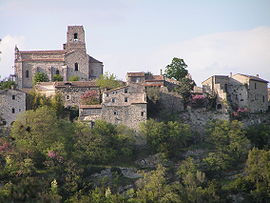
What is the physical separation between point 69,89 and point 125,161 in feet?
39.5

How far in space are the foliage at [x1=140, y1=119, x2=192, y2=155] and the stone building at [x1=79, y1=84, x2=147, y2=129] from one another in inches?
56.9

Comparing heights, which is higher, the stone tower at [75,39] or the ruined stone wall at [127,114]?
the stone tower at [75,39]

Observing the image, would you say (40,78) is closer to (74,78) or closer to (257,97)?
(74,78)

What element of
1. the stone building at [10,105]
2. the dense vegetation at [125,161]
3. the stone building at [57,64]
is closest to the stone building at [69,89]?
the dense vegetation at [125,161]

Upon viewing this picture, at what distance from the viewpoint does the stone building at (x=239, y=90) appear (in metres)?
77.0

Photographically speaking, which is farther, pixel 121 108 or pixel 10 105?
pixel 10 105

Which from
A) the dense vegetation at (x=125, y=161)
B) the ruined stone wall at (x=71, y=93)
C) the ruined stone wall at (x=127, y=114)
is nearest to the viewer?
the dense vegetation at (x=125, y=161)

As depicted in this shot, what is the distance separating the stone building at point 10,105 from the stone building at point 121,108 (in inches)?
239

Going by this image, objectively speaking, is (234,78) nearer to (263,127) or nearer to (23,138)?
(263,127)

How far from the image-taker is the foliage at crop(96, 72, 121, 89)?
75.6m

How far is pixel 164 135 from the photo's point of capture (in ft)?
224

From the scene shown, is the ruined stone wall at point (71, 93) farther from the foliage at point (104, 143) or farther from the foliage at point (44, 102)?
the foliage at point (104, 143)

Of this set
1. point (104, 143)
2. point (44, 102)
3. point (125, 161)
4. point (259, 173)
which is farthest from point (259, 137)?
point (44, 102)

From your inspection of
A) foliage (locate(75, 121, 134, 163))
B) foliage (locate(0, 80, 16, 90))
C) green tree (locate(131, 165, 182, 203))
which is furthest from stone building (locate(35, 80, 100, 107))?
green tree (locate(131, 165, 182, 203))
